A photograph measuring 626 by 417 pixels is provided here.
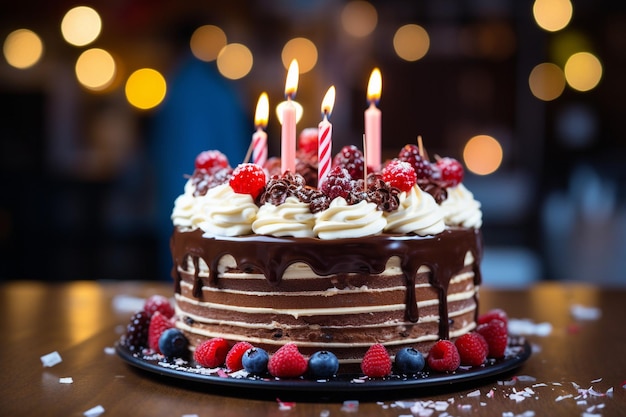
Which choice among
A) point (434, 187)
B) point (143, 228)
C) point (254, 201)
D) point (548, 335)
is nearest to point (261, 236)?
point (254, 201)

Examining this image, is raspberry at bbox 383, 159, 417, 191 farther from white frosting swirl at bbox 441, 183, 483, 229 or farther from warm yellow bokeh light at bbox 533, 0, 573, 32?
warm yellow bokeh light at bbox 533, 0, 573, 32

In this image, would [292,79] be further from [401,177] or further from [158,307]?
[158,307]

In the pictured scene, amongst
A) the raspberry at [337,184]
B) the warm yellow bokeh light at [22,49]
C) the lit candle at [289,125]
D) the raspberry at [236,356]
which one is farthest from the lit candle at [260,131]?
the warm yellow bokeh light at [22,49]

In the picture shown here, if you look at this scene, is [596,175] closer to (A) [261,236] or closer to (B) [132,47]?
(B) [132,47]

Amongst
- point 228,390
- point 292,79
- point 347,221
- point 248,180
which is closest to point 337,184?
point 347,221

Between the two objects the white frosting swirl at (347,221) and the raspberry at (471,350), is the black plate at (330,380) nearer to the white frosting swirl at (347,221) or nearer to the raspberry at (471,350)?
the raspberry at (471,350)
